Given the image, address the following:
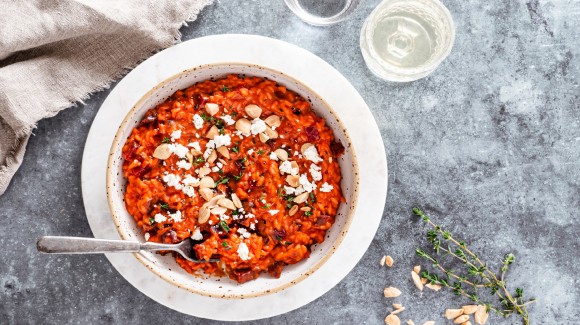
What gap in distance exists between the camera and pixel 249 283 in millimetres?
3111

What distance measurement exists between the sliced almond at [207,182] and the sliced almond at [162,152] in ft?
0.74

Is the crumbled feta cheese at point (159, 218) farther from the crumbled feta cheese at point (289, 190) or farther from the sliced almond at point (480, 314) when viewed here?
the sliced almond at point (480, 314)

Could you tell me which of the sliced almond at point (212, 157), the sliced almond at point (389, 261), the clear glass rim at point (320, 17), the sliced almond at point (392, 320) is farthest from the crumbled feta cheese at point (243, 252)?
the clear glass rim at point (320, 17)

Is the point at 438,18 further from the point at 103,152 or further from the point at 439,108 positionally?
the point at 103,152

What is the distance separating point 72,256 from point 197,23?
4.98ft

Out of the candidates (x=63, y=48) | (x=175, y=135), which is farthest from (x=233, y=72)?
(x=63, y=48)

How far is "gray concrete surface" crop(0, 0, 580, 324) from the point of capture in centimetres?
341

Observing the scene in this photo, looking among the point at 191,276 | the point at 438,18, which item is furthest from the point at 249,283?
the point at 438,18

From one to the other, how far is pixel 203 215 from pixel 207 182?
0.56 ft

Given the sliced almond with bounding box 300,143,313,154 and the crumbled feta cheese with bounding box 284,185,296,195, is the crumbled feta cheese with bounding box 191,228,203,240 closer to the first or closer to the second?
the crumbled feta cheese with bounding box 284,185,296,195

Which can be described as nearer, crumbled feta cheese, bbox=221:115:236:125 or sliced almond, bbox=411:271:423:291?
crumbled feta cheese, bbox=221:115:236:125

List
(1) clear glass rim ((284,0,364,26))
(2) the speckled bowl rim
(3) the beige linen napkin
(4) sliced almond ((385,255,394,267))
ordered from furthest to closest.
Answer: (4) sliced almond ((385,255,394,267)) → (1) clear glass rim ((284,0,364,26)) → (3) the beige linen napkin → (2) the speckled bowl rim

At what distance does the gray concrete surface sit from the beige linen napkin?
112 mm

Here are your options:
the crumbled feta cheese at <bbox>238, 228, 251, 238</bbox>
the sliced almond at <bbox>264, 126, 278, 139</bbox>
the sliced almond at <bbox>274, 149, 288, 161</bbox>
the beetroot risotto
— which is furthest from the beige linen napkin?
the crumbled feta cheese at <bbox>238, 228, 251, 238</bbox>
